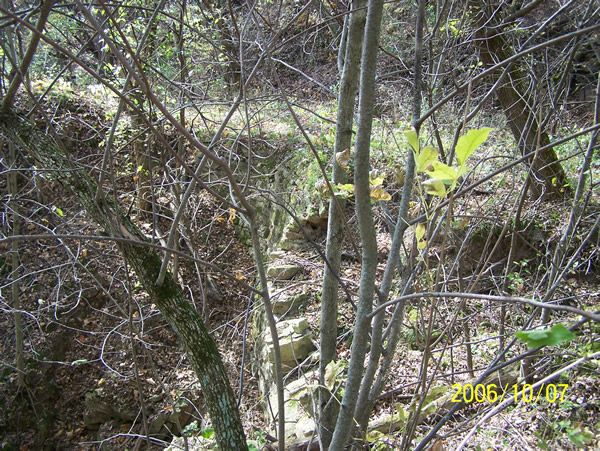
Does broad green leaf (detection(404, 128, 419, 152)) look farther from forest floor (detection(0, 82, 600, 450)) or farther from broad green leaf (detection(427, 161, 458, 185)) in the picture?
forest floor (detection(0, 82, 600, 450))

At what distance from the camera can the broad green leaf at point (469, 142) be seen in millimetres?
628

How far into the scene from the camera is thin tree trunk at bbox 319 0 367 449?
66.9 inches

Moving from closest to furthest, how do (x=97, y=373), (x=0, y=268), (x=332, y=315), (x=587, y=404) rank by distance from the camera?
(x=332, y=315) → (x=587, y=404) → (x=97, y=373) → (x=0, y=268)

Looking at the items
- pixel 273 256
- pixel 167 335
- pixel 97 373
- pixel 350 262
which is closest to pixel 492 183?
pixel 350 262

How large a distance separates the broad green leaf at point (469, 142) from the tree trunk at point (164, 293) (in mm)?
1635

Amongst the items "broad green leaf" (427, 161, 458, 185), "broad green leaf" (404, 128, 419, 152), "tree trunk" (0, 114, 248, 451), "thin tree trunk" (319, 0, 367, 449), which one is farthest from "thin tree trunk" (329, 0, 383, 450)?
"tree trunk" (0, 114, 248, 451)

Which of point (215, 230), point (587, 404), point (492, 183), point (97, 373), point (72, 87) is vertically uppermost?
point (72, 87)

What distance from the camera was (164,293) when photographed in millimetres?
1969

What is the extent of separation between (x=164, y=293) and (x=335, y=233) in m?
0.90

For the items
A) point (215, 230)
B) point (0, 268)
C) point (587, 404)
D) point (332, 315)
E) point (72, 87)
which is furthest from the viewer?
point (72, 87)

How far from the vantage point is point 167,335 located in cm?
538

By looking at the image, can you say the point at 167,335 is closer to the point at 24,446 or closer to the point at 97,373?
the point at 97,373

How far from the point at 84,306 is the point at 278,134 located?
12.8ft
